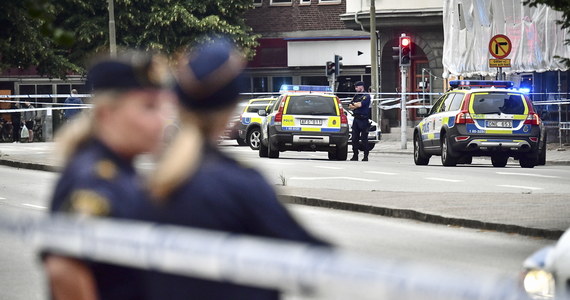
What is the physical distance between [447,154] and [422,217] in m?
11.3

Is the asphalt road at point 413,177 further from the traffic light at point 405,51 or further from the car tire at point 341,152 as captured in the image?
the traffic light at point 405,51

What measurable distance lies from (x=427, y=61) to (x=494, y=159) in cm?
2572

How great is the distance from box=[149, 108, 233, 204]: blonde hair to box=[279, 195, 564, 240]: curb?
10.6 metres

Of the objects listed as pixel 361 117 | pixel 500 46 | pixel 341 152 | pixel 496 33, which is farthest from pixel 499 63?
pixel 496 33

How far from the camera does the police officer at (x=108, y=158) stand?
3832 mm

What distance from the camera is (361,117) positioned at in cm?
3172

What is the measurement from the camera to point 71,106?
4525cm

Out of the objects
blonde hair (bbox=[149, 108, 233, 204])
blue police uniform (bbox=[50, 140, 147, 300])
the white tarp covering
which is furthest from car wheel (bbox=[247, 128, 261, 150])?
blonde hair (bbox=[149, 108, 233, 204])

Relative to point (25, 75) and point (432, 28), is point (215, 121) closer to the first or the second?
point (432, 28)

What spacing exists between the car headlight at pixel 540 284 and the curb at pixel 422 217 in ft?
24.5

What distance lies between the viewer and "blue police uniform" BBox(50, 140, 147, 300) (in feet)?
12.6

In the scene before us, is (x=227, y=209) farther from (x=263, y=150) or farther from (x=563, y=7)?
(x=263, y=150)

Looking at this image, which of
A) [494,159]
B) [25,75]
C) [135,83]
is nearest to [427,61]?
[25,75]

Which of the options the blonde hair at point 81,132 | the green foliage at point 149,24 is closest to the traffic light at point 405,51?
the green foliage at point 149,24
